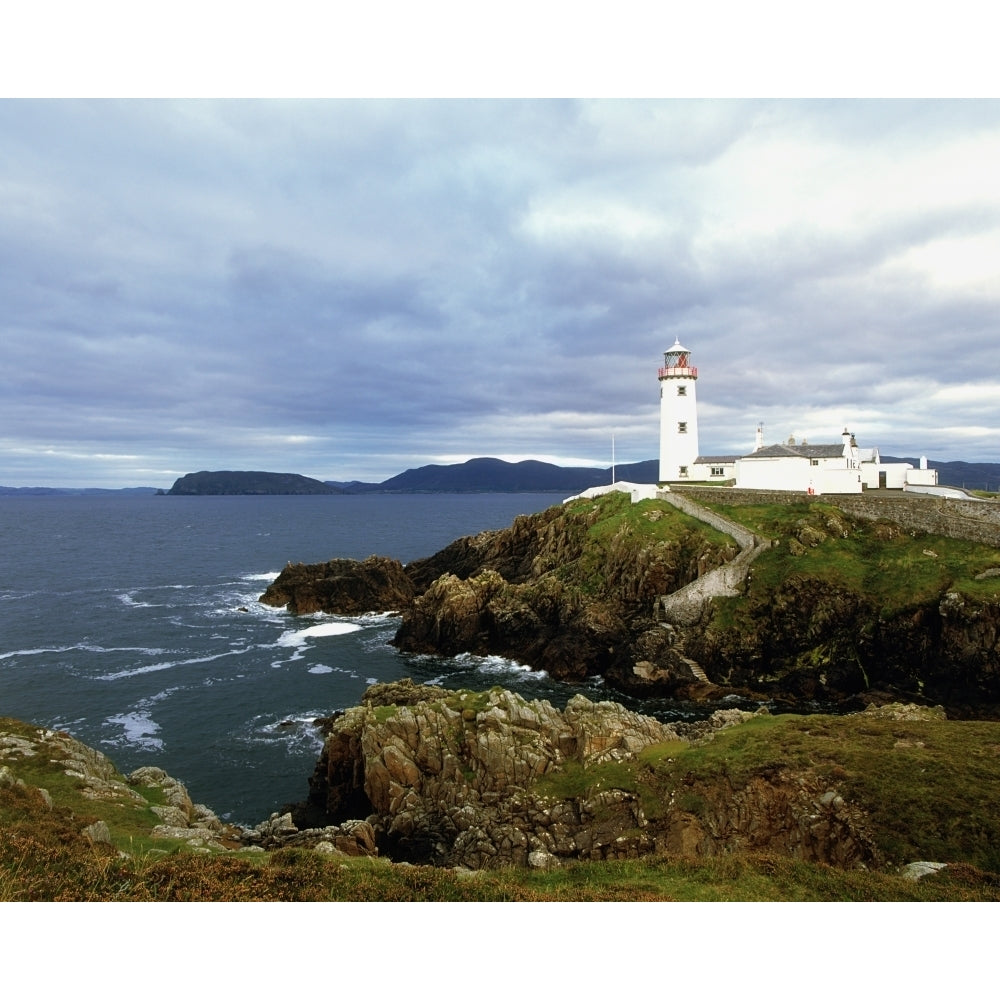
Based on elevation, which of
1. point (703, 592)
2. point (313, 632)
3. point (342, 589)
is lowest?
point (313, 632)

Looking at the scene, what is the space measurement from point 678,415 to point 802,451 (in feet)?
55.7

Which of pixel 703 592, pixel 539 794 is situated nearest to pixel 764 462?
pixel 703 592

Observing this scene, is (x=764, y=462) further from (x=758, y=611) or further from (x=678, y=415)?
(x=758, y=611)

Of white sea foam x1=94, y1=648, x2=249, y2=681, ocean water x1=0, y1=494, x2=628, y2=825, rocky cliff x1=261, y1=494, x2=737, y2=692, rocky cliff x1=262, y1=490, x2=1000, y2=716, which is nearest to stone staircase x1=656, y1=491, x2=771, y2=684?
rocky cliff x1=262, y1=490, x2=1000, y2=716

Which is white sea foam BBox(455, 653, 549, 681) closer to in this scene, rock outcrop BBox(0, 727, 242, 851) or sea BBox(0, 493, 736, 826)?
sea BBox(0, 493, 736, 826)

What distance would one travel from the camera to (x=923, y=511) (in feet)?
147

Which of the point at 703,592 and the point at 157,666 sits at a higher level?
the point at 703,592

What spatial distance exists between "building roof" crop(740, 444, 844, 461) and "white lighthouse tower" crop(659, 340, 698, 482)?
Result: 43.9 feet

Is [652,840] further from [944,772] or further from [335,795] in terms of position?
[335,795]

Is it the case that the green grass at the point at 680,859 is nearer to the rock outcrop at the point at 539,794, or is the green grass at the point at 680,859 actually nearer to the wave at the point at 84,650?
the rock outcrop at the point at 539,794

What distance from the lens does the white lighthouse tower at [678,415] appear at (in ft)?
237

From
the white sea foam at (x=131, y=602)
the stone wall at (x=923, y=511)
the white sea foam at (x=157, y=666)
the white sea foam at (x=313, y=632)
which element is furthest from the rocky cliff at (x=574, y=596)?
the white sea foam at (x=131, y=602)

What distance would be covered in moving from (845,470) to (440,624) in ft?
131

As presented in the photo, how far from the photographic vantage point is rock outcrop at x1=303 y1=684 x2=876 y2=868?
19469 millimetres
